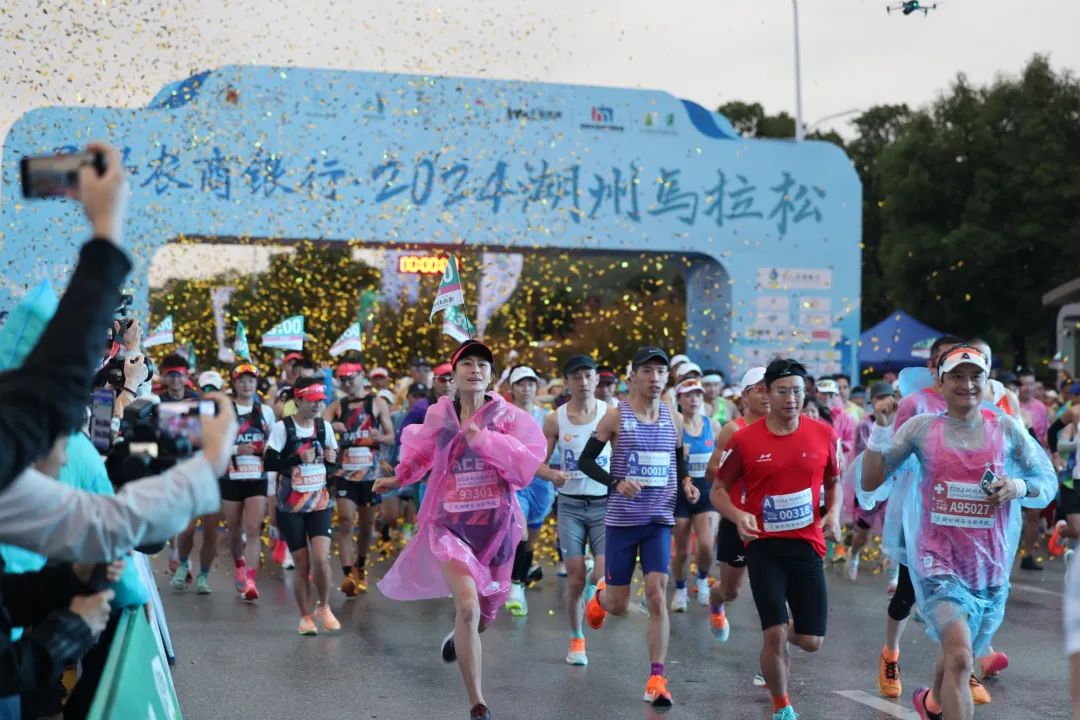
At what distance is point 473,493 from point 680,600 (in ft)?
14.6

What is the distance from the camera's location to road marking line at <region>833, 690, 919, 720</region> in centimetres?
780

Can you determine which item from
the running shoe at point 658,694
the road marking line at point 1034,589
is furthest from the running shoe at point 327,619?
the road marking line at point 1034,589

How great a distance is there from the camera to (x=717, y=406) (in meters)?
15.9

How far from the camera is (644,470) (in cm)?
881

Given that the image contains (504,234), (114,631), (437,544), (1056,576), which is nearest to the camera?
(114,631)

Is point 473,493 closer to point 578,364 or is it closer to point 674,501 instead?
point 674,501

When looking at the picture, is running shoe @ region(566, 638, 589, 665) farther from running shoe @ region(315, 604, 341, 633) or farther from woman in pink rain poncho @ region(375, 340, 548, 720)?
running shoe @ region(315, 604, 341, 633)

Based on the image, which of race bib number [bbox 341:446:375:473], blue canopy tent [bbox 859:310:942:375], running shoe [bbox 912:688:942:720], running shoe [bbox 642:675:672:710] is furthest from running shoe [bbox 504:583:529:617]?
blue canopy tent [bbox 859:310:942:375]

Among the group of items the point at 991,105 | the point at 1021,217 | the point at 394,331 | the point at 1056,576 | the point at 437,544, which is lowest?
the point at 1056,576

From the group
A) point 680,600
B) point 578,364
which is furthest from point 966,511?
point 680,600

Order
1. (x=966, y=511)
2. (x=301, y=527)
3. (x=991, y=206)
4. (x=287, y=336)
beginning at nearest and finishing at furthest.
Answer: (x=966, y=511), (x=301, y=527), (x=287, y=336), (x=991, y=206)

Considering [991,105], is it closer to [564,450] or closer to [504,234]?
[504,234]

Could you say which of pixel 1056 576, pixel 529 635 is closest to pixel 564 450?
pixel 529 635

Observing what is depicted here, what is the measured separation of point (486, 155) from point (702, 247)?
426 cm
